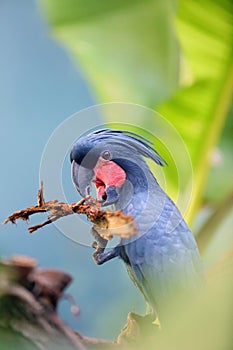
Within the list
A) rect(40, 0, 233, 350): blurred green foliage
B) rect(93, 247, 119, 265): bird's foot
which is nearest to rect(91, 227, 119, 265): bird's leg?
rect(93, 247, 119, 265): bird's foot

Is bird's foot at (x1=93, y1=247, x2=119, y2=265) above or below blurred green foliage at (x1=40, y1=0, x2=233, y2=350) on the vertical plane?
below

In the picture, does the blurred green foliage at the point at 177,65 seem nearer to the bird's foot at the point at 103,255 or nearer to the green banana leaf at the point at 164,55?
the green banana leaf at the point at 164,55

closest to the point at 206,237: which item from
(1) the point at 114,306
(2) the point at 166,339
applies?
(1) the point at 114,306

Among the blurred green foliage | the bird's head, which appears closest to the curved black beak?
the bird's head

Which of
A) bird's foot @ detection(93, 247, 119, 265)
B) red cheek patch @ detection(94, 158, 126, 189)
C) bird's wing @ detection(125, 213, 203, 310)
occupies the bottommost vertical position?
bird's wing @ detection(125, 213, 203, 310)

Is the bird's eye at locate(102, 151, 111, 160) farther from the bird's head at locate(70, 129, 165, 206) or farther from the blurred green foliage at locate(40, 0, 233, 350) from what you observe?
the blurred green foliage at locate(40, 0, 233, 350)

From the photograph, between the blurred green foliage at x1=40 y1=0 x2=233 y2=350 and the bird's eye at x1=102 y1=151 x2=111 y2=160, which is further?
the blurred green foliage at x1=40 y1=0 x2=233 y2=350

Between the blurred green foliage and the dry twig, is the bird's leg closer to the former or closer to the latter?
the dry twig
